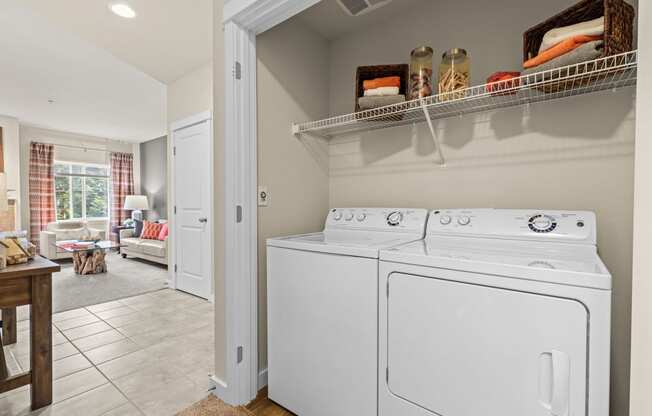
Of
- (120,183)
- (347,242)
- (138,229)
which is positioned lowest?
(138,229)

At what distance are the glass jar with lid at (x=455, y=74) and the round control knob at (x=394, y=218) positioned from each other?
0.64 m

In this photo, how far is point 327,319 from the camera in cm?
138

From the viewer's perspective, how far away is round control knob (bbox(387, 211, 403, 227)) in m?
1.71

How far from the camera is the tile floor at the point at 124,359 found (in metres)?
1.64

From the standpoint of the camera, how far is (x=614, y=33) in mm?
1073

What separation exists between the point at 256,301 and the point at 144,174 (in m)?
7.43

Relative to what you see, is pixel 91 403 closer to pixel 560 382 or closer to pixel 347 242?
pixel 347 242

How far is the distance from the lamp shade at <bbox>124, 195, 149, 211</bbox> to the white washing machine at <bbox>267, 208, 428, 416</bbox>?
6.61 m

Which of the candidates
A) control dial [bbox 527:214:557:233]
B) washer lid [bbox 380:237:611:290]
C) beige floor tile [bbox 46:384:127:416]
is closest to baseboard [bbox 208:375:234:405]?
beige floor tile [bbox 46:384:127:416]

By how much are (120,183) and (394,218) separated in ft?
25.8

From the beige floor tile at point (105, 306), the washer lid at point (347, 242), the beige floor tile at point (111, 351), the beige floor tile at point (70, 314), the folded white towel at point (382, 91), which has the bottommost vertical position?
the beige floor tile at point (105, 306)

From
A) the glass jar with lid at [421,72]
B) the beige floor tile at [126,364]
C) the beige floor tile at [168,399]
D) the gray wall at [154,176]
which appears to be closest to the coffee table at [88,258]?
the gray wall at [154,176]

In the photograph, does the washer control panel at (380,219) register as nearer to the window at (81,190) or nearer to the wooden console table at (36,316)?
the wooden console table at (36,316)

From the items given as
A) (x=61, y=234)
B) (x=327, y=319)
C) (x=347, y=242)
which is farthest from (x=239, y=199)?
(x=61, y=234)
